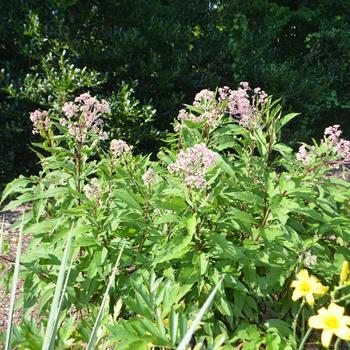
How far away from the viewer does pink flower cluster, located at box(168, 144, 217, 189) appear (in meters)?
1.81

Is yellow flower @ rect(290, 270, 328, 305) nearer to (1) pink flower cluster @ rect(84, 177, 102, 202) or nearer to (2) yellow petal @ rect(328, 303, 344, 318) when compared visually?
(2) yellow petal @ rect(328, 303, 344, 318)

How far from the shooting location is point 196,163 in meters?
1.84

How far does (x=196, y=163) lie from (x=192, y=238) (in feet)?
1.15

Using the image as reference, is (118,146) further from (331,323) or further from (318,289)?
(331,323)

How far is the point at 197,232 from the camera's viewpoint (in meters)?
2.02

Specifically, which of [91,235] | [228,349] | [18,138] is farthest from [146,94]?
[228,349]

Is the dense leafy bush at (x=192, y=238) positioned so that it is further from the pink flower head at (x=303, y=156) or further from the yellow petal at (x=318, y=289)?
the yellow petal at (x=318, y=289)

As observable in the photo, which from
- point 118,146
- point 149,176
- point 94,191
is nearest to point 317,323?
point 149,176

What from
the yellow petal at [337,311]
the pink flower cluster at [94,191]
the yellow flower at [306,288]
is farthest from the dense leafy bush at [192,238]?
the yellow petal at [337,311]

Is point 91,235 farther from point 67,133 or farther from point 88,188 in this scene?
point 67,133

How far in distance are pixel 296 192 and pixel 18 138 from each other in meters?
3.70

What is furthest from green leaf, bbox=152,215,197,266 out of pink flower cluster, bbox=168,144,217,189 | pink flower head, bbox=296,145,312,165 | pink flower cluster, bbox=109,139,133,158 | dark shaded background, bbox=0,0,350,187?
dark shaded background, bbox=0,0,350,187

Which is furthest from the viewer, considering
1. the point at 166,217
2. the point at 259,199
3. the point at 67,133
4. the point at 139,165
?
the point at 139,165

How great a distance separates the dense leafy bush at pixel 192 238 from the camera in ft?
6.22
